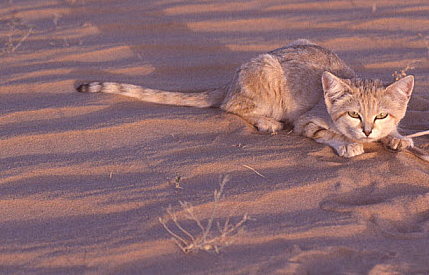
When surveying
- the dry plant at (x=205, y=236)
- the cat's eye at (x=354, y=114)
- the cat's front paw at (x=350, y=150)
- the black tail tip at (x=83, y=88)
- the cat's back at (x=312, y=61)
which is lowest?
the dry plant at (x=205, y=236)

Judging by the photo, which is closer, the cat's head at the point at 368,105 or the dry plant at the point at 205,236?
the dry plant at the point at 205,236

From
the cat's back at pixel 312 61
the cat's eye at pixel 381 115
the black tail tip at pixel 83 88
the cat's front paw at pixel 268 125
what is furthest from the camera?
the black tail tip at pixel 83 88

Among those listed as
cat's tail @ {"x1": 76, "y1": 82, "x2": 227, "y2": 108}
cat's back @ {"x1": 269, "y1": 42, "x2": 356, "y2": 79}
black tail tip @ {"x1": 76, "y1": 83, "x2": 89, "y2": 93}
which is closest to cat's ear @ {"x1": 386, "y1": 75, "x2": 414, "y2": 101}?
cat's back @ {"x1": 269, "y1": 42, "x2": 356, "y2": 79}

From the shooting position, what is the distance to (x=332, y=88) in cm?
421

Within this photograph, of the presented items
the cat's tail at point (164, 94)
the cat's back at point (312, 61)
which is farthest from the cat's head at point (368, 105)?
the cat's tail at point (164, 94)

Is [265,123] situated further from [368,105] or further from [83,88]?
[83,88]

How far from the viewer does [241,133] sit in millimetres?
4383

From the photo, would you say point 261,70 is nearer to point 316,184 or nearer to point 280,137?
point 280,137

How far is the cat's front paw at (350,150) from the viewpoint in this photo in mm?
3900

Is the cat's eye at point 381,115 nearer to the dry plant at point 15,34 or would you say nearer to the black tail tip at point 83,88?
the black tail tip at point 83,88

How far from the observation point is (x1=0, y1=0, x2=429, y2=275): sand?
2783mm

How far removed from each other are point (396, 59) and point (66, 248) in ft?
14.7

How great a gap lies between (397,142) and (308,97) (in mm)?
1037

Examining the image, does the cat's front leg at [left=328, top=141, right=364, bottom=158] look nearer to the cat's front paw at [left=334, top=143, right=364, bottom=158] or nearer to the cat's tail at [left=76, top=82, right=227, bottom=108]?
the cat's front paw at [left=334, top=143, right=364, bottom=158]
